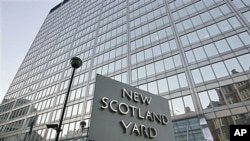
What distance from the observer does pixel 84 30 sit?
173ft

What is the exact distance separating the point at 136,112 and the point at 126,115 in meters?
0.63

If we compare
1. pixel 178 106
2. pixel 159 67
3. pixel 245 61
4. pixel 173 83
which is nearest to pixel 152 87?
pixel 173 83

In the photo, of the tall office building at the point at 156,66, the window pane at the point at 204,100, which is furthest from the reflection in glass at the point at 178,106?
the window pane at the point at 204,100

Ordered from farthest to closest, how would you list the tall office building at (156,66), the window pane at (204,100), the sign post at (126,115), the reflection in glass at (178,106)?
the reflection in glass at (178,106) < the window pane at (204,100) < the tall office building at (156,66) < the sign post at (126,115)

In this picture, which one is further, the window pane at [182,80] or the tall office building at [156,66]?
the window pane at [182,80]

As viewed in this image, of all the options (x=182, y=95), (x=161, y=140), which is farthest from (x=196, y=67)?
(x=161, y=140)

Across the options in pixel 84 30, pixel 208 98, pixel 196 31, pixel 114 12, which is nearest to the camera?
pixel 208 98

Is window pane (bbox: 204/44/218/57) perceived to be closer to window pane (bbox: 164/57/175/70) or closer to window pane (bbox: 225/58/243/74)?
window pane (bbox: 225/58/243/74)

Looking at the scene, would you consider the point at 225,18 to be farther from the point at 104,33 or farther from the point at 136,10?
the point at 104,33

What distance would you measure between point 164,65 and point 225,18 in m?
11.1

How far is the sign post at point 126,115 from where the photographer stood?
248 inches

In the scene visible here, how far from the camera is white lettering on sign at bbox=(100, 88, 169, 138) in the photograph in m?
6.81

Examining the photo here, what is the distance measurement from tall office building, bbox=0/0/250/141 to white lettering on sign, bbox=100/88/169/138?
1492 centimetres

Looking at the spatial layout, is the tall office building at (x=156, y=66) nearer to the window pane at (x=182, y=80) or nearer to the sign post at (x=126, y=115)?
the window pane at (x=182, y=80)
